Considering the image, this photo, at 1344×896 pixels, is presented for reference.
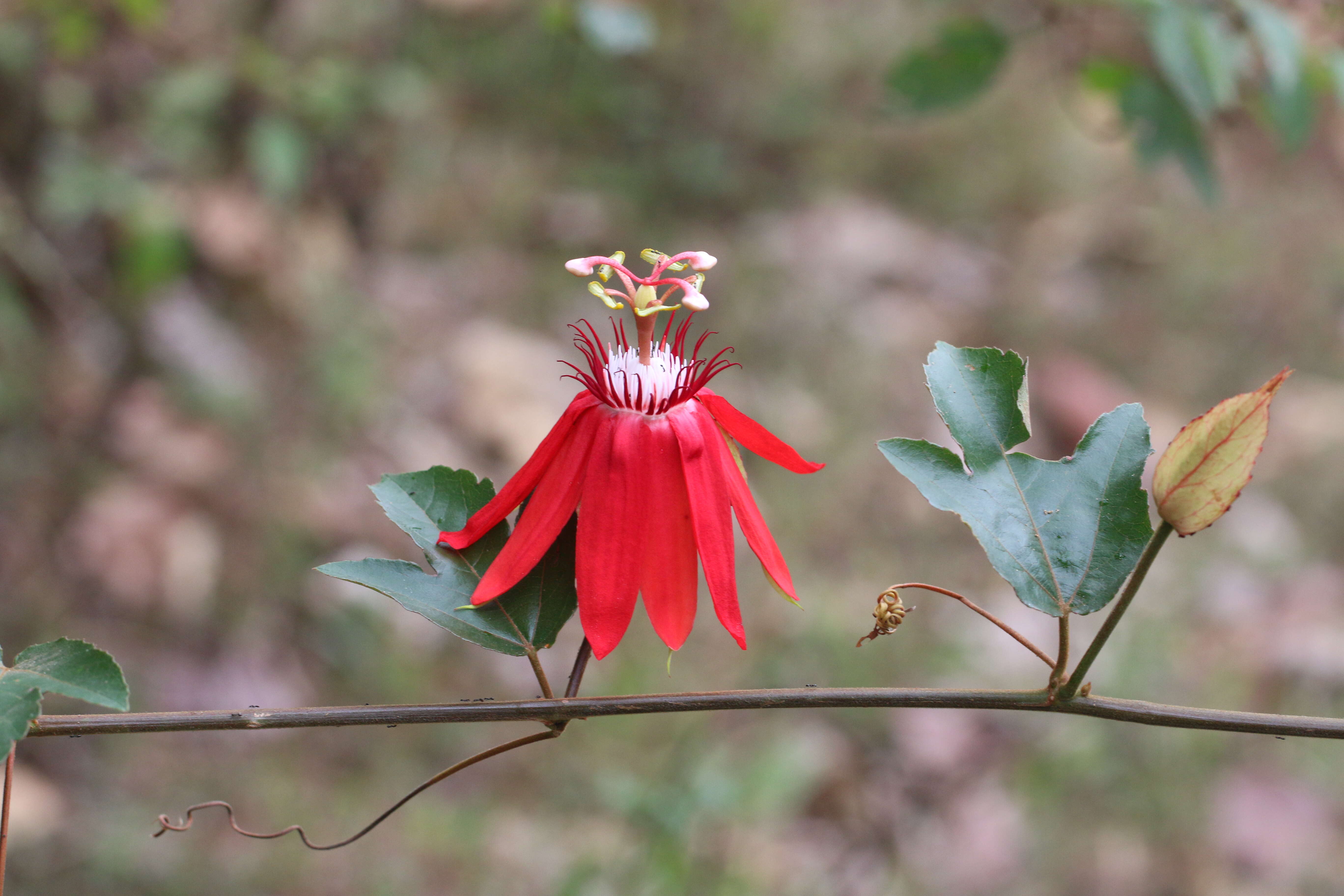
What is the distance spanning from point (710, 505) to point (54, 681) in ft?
1.28

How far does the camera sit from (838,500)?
2.73 meters

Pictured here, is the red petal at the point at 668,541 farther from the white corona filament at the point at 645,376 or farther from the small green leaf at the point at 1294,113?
the small green leaf at the point at 1294,113

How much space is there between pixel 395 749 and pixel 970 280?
240 cm

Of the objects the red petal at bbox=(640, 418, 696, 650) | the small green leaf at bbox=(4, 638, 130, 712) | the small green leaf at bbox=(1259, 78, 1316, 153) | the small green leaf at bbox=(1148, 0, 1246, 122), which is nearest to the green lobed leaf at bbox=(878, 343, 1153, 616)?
the red petal at bbox=(640, 418, 696, 650)

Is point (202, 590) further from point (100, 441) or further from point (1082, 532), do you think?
point (1082, 532)

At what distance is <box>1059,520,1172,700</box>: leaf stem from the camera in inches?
22.9

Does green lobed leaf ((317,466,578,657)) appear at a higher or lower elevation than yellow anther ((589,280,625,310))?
lower

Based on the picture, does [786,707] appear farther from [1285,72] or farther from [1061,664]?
[1285,72]

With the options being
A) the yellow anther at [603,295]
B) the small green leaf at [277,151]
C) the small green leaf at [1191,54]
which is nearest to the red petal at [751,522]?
the yellow anther at [603,295]

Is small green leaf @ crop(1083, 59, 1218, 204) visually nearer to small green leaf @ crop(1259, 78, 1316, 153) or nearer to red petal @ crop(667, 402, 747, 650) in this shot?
small green leaf @ crop(1259, 78, 1316, 153)

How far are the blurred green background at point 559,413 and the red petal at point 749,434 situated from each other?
79 centimetres

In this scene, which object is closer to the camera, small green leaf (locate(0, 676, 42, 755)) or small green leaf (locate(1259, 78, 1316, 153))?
small green leaf (locate(0, 676, 42, 755))

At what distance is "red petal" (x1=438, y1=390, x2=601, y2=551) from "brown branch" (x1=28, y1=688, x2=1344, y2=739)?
0.40 feet

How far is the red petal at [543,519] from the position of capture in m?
0.65
